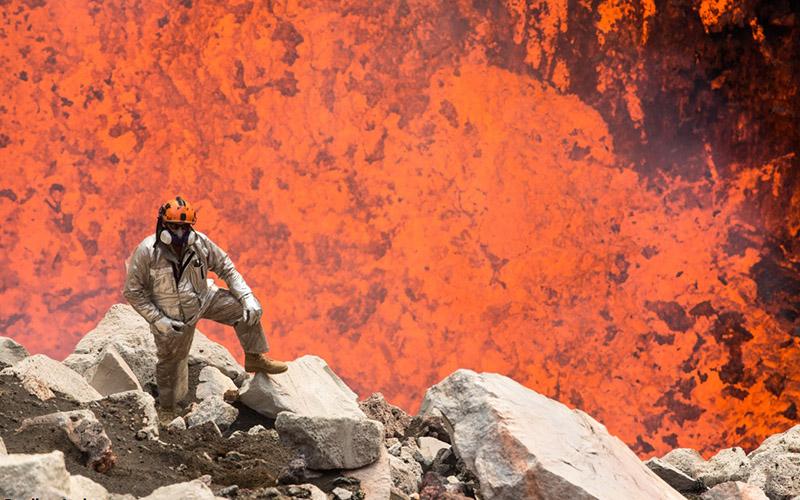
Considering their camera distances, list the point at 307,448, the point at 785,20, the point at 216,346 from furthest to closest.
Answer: the point at 785,20
the point at 216,346
the point at 307,448

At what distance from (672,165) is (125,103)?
590cm

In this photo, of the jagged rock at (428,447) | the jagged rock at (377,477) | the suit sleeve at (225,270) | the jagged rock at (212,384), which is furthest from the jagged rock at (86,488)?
the jagged rock at (428,447)

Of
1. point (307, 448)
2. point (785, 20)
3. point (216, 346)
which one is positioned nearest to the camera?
point (307, 448)

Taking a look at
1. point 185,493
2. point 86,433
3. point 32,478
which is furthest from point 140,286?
point 32,478

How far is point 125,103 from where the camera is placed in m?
10.4

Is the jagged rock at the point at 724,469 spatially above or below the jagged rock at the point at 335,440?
below

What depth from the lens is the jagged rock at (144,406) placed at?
5.16 m

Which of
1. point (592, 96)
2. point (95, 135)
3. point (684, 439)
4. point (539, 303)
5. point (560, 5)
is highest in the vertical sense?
point (560, 5)

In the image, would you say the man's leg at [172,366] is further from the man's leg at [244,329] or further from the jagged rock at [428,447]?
the jagged rock at [428,447]

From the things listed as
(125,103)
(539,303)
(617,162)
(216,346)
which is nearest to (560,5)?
(617,162)

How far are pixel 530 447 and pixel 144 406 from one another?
211cm

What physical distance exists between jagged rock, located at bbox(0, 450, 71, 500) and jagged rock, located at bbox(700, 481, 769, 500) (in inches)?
142

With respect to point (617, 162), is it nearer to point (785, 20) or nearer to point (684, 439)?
point (785, 20)

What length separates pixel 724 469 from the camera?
6199 mm
